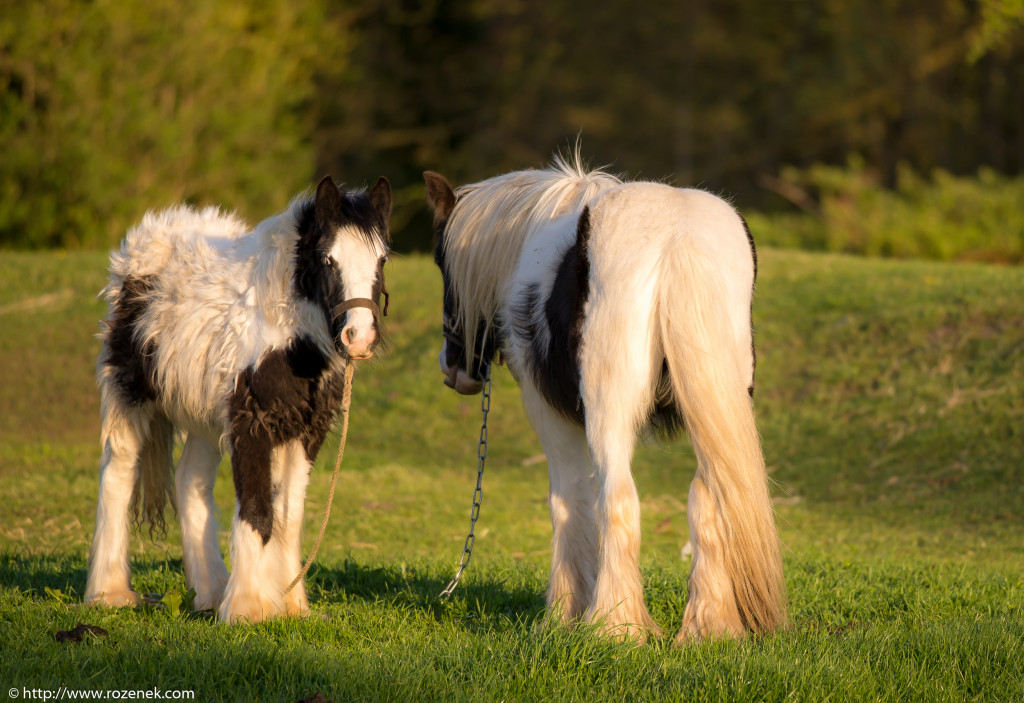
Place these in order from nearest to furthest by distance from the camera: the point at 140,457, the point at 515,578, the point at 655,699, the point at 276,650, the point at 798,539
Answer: the point at 655,699, the point at 276,650, the point at 140,457, the point at 515,578, the point at 798,539

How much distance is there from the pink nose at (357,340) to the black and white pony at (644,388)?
0.68 meters

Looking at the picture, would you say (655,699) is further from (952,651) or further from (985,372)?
(985,372)

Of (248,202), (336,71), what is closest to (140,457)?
(248,202)

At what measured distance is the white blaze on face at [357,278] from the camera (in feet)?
13.7

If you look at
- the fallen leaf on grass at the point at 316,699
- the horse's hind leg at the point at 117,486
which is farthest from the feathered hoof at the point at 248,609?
the fallen leaf on grass at the point at 316,699

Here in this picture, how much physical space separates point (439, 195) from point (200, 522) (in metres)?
2.01

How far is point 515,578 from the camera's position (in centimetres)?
549

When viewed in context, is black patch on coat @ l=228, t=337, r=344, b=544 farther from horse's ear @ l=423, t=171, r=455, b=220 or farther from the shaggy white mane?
horse's ear @ l=423, t=171, r=455, b=220

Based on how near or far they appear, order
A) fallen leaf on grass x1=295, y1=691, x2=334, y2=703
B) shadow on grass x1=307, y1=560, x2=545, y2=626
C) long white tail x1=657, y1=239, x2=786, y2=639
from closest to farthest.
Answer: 1. fallen leaf on grass x1=295, y1=691, x2=334, y2=703
2. long white tail x1=657, y1=239, x2=786, y2=639
3. shadow on grass x1=307, y1=560, x2=545, y2=626

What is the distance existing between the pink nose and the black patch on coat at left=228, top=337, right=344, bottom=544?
1.47 feet

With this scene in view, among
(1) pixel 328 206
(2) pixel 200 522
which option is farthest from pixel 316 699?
(1) pixel 328 206

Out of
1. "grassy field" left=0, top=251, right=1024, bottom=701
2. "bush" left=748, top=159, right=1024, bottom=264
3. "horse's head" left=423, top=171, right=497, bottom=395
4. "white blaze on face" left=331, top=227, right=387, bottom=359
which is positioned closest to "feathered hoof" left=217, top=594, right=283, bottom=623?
"grassy field" left=0, top=251, right=1024, bottom=701

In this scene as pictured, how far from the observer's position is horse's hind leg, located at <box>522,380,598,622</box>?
4.38m

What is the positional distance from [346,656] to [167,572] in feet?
7.01
